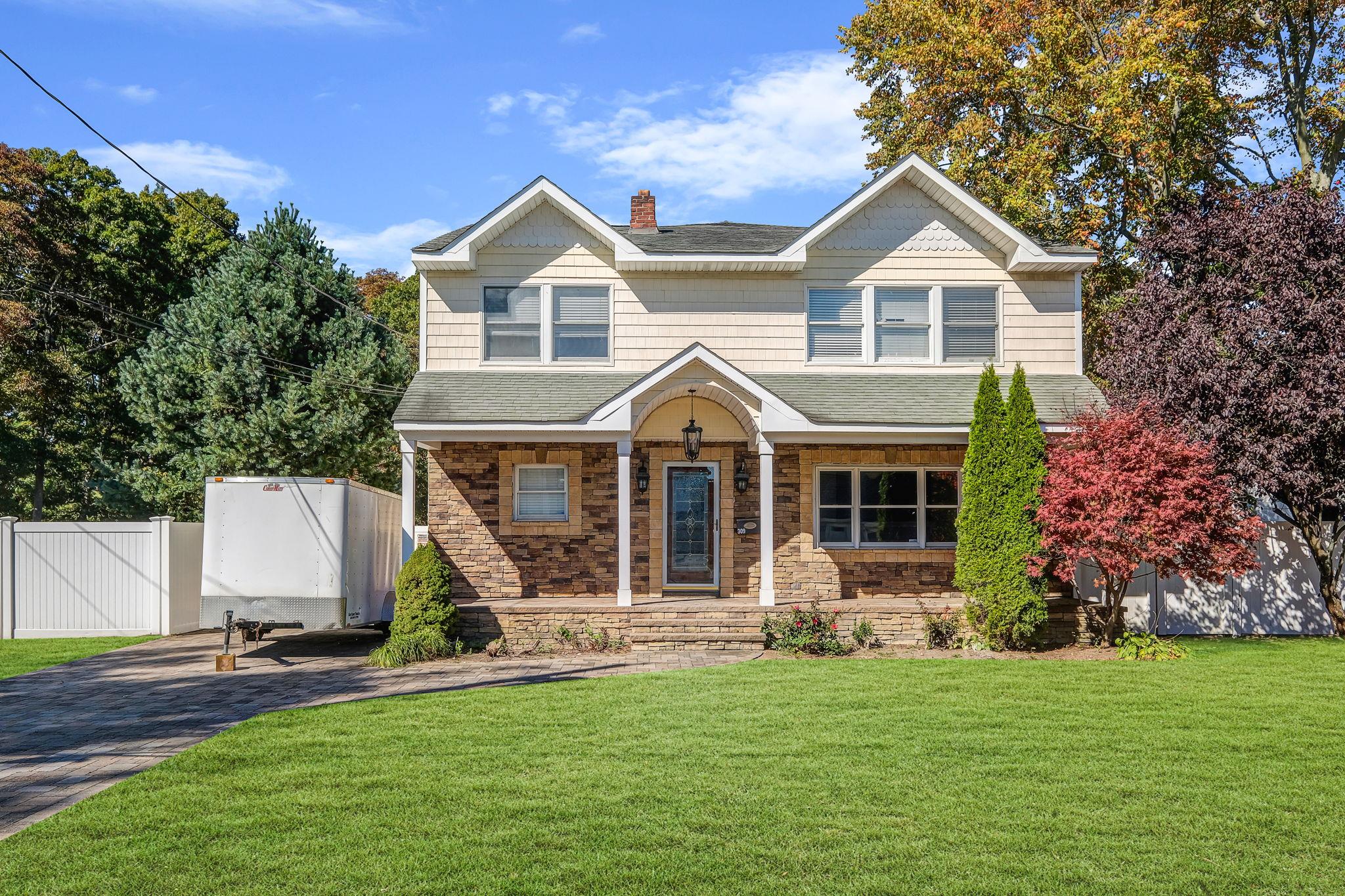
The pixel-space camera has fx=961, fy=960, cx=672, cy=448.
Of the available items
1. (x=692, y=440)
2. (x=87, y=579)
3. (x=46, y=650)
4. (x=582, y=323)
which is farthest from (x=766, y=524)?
(x=87, y=579)

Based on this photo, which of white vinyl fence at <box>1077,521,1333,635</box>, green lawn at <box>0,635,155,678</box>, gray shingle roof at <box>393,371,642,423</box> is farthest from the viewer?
white vinyl fence at <box>1077,521,1333,635</box>

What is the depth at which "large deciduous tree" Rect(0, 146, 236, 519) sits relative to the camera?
80.3 feet

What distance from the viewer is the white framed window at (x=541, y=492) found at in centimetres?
1554

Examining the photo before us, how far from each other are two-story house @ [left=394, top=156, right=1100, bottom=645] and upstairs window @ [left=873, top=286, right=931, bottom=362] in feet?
0.08

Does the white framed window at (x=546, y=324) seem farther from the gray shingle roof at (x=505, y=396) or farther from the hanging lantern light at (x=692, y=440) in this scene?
the hanging lantern light at (x=692, y=440)

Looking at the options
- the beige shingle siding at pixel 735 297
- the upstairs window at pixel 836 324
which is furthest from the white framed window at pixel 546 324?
the upstairs window at pixel 836 324

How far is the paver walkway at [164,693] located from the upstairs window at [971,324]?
6744 millimetres

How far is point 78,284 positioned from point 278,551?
17.0 m

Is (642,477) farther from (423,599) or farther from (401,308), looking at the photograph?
Answer: (401,308)

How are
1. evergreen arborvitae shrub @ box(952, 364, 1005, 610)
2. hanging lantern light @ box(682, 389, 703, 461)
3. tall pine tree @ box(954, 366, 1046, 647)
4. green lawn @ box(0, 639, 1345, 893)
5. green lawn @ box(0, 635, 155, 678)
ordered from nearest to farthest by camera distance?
green lawn @ box(0, 639, 1345, 893) < green lawn @ box(0, 635, 155, 678) < tall pine tree @ box(954, 366, 1046, 647) < evergreen arborvitae shrub @ box(952, 364, 1005, 610) < hanging lantern light @ box(682, 389, 703, 461)

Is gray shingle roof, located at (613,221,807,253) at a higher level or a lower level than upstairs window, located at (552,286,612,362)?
higher

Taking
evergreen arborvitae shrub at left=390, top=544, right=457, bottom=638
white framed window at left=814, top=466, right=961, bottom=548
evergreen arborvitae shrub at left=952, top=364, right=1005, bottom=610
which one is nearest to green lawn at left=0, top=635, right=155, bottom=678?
evergreen arborvitae shrub at left=390, top=544, right=457, bottom=638

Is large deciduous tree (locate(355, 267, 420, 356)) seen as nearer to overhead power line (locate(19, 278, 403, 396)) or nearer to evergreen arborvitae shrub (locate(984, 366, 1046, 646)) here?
overhead power line (locate(19, 278, 403, 396))

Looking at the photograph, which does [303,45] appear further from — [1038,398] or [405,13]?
[1038,398]
